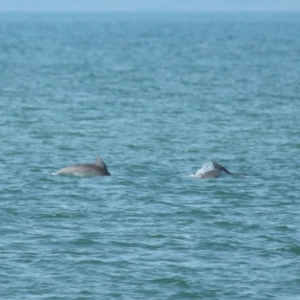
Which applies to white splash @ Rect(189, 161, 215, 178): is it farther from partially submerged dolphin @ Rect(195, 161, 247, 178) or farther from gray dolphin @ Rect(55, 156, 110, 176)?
gray dolphin @ Rect(55, 156, 110, 176)

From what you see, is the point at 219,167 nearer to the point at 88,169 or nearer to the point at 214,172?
the point at 214,172

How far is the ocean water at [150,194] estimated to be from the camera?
20.7m

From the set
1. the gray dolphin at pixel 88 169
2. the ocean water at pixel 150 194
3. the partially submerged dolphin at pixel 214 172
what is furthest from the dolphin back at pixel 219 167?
the gray dolphin at pixel 88 169

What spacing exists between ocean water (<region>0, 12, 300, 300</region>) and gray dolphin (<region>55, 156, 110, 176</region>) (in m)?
0.33

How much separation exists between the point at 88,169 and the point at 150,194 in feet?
9.70

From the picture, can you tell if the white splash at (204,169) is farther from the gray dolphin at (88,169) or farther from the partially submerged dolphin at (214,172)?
the gray dolphin at (88,169)

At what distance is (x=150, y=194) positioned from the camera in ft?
91.9

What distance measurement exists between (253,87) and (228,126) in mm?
18319

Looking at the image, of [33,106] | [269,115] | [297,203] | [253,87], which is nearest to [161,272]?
[297,203]

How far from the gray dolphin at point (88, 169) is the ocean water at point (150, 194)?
12.9 inches

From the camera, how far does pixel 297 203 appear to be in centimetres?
2709

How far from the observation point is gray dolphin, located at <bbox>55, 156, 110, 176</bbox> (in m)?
30.4

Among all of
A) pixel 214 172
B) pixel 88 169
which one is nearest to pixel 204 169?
pixel 214 172

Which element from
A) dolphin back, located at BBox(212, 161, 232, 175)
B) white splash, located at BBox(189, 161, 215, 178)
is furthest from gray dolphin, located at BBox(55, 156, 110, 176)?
Result: dolphin back, located at BBox(212, 161, 232, 175)
